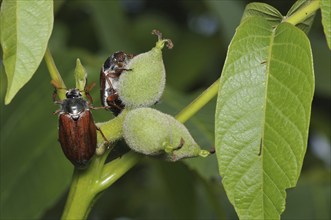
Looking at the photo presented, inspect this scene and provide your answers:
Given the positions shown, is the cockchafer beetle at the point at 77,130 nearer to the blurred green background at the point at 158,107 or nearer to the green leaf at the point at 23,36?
the green leaf at the point at 23,36

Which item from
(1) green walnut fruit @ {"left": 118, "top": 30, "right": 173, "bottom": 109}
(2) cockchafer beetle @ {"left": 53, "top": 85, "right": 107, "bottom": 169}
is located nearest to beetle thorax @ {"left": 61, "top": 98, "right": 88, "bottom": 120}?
(2) cockchafer beetle @ {"left": 53, "top": 85, "right": 107, "bottom": 169}

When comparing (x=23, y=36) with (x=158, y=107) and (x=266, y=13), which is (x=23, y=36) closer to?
(x=266, y=13)

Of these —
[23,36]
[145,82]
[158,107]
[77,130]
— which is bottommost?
[158,107]

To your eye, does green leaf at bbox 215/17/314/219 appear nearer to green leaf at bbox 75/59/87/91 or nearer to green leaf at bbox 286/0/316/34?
green leaf at bbox 286/0/316/34

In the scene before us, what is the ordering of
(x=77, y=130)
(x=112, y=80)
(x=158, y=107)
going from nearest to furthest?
1. (x=77, y=130)
2. (x=112, y=80)
3. (x=158, y=107)

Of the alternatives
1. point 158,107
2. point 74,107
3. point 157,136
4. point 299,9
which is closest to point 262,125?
point 157,136

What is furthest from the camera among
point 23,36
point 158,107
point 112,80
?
point 158,107

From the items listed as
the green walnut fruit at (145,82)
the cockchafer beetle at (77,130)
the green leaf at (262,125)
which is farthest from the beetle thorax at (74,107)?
the green leaf at (262,125)
